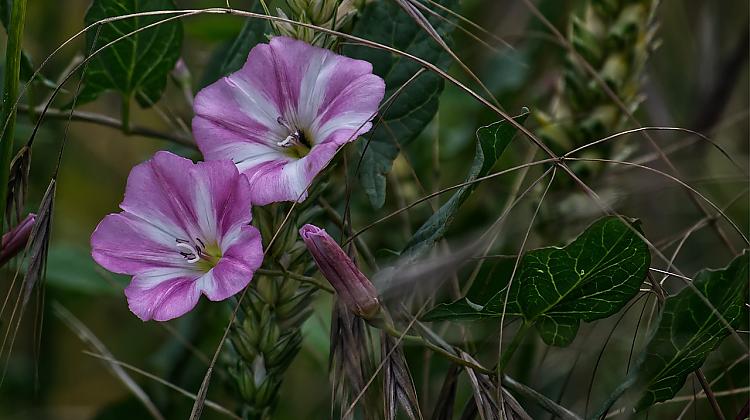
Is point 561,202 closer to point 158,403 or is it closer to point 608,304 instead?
point 608,304

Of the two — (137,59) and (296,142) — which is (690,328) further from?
(137,59)

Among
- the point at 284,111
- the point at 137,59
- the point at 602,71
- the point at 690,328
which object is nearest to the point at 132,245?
the point at 284,111

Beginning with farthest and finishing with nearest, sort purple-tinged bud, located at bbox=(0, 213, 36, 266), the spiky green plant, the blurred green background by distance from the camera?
the blurred green background → the spiky green plant → purple-tinged bud, located at bbox=(0, 213, 36, 266)

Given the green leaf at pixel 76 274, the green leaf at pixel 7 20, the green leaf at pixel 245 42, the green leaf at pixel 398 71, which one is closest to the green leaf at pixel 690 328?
the green leaf at pixel 398 71

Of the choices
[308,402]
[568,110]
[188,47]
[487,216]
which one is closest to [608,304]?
[568,110]

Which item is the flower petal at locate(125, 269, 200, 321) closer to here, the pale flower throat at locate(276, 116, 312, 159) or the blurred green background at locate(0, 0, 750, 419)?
the pale flower throat at locate(276, 116, 312, 159)

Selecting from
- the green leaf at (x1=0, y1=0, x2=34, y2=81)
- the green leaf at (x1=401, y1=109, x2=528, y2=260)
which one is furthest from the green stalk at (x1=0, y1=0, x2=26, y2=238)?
the green leaf at (x1=401, y1=109, x2=528, y2=260)

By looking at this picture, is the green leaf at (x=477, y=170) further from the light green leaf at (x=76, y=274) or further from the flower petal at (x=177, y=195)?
the light green leaf at (x=76, y=274)
